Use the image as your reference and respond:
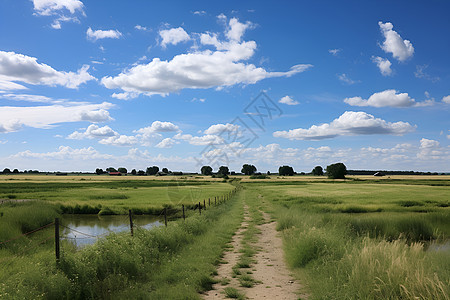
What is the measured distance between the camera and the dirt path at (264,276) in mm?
7946

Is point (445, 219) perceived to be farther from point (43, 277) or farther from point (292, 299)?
point (43, 277)

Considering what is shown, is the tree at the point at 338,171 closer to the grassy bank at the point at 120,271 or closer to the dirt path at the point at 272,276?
the dirt path at the point at 272,276

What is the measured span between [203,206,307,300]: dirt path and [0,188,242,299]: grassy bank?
46 cm

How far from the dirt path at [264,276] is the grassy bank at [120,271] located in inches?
18.2

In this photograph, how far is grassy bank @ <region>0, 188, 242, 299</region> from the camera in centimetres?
684

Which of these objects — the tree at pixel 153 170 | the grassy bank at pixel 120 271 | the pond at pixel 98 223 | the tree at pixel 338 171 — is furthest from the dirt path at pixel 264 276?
the tree at pixel 153 170

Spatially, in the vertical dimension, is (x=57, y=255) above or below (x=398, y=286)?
above

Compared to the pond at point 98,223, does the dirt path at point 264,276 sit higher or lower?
higher

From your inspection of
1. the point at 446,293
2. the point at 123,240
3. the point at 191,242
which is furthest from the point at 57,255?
the point at 446,293

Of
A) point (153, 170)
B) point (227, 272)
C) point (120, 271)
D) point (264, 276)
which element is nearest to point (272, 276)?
point (264, 276)

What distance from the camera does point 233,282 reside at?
8.90 m

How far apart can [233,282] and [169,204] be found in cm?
2734

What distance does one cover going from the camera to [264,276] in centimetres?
944

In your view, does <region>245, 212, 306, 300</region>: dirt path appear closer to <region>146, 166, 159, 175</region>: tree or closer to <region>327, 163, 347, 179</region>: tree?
<region>327, 163, 347, 179</region>: tree
